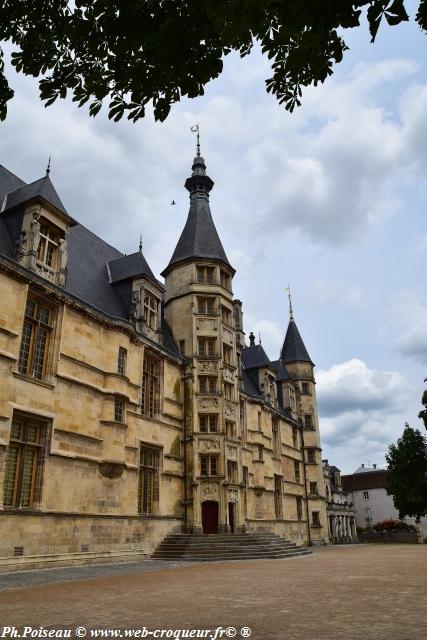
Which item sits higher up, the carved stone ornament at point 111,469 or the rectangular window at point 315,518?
the carved stone ornament at point 111,469

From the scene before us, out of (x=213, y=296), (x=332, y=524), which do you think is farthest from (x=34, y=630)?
(x=332, y=524)

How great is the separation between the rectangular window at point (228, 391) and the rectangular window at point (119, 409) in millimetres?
7969

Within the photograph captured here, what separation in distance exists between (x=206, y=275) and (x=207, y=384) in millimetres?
6746

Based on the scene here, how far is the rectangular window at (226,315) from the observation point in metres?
28.9

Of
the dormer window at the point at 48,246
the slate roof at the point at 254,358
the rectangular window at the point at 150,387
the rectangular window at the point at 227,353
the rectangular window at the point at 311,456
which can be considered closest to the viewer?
the dormer window at the point at 48,246

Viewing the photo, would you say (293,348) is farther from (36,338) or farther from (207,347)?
(36,338)

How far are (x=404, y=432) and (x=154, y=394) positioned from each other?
31869mm

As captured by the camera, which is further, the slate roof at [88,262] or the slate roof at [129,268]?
the slate roof at [129,268]

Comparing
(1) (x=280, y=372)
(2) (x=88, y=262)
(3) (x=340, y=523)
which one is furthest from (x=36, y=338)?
(3) (x=340, y=523)

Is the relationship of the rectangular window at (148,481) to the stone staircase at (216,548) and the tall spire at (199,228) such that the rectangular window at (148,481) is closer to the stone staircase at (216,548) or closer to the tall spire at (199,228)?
the stone staircase at (216,548)

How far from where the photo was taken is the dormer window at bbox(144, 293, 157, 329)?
2456 centimetres

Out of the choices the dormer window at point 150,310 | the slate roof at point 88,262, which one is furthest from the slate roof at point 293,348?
the dormer window at point 150,310

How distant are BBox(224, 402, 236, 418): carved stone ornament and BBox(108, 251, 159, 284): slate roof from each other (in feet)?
25.4

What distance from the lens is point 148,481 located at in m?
22.2
